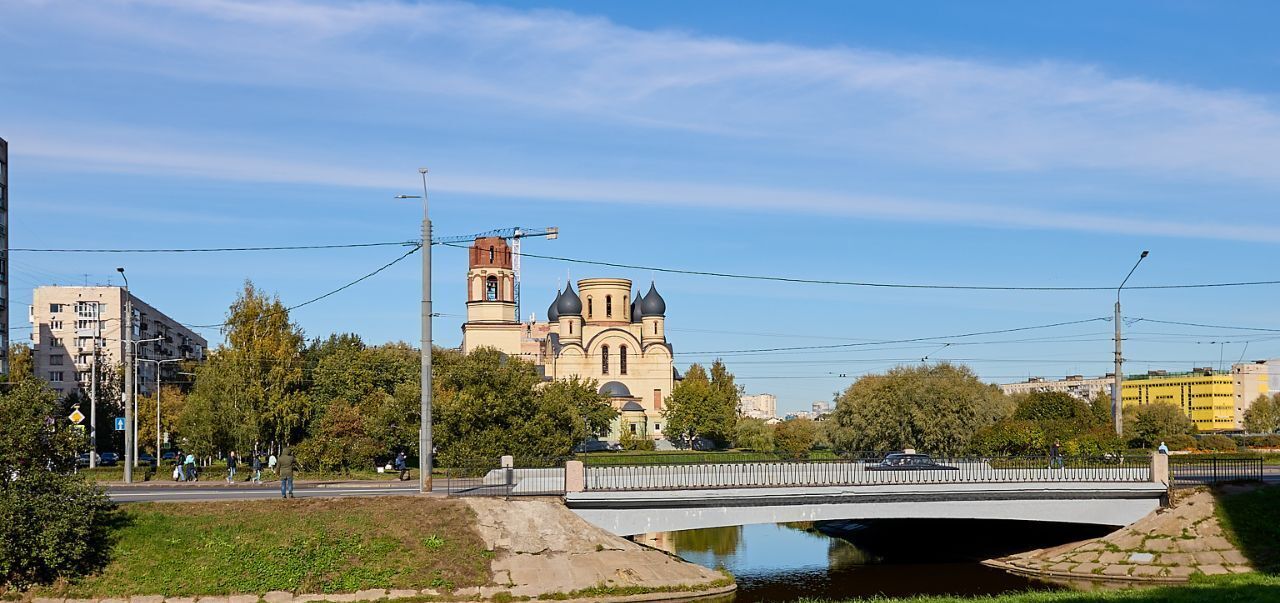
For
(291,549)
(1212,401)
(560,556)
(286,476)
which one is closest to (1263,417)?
(1212,401)

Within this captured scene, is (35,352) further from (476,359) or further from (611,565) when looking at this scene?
(611,565)

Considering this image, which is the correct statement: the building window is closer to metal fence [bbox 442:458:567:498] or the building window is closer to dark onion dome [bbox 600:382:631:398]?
dark onion dome [bbox 600:382:631:398]

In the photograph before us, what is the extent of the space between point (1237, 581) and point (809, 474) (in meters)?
14.2

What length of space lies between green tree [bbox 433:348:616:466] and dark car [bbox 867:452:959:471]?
65.5ft

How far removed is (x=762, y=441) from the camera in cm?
11012

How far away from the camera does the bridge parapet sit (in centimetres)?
4153

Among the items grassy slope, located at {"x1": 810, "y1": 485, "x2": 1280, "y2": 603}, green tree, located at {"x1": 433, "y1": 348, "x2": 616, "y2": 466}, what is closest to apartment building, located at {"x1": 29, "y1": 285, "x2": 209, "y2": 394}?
green tree, located at {"x1": 433, "y1": 348, "x2": 616, "y2": 466}

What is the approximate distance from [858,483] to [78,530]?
25.1 m

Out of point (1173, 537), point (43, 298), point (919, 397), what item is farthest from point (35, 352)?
point (1173, 537)

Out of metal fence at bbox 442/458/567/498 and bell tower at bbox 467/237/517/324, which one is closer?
metal fence at bbox 442/458/567/498

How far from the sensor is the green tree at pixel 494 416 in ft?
214

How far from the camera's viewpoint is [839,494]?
41469mm

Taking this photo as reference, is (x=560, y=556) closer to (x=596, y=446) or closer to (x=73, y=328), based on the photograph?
(x=596, y=446)

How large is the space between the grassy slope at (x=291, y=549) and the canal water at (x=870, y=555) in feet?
31.3
